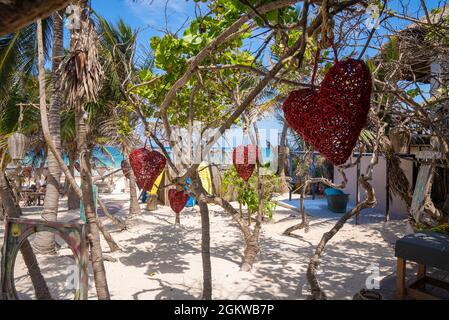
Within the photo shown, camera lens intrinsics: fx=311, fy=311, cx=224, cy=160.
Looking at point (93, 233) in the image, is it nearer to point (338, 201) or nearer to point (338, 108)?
point (338, 108)

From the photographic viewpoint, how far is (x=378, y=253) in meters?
6.56

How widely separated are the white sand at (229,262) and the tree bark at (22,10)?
409 cm

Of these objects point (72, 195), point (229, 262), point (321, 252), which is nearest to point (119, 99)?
point (72, 195)

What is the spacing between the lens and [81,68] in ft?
11.4

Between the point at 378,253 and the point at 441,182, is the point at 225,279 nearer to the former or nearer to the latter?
the point at 378,253

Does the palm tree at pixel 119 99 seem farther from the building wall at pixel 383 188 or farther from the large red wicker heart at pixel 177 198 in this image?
the building wall at pixel 383 188

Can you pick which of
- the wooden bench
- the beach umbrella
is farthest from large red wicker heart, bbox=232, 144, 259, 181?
the beach umbrella

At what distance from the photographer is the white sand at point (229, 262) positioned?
15.2 feet

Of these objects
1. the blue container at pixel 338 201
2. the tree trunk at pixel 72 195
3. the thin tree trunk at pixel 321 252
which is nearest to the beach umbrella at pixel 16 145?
the thin tree trunk at pixel 321 252

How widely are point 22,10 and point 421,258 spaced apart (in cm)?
401

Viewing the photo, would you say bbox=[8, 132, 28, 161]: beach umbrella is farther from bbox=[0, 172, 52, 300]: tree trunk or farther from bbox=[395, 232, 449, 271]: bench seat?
bbox=[395, 232, 449, 271]: bench seat
